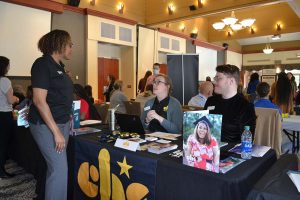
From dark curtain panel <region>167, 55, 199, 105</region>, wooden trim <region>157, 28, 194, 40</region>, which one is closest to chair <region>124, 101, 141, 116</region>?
dark curtain panel <region>167, 55, 199, 105</region>

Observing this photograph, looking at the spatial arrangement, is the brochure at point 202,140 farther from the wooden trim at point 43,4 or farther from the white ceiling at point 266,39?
the white ceiling at point 266,39

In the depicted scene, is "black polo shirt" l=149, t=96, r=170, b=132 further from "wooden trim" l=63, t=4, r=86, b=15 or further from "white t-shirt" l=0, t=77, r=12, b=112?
"wooden trim" l=63, t=4, r=86, b=15

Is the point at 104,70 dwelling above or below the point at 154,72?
above

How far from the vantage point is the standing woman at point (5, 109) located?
8.81 feet

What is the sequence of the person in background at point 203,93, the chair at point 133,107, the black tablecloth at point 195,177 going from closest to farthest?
the black tablecloth at point 195,177 → the person in background at point 203,93 → the chair at point 133,107

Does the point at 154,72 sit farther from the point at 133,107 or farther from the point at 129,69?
the point at 129,69

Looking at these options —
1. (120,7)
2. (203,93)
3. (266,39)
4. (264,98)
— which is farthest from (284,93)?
(266,39)

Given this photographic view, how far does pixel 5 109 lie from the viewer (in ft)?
8.96

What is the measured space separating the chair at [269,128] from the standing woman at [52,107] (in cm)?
205

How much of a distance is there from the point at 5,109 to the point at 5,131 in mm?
244

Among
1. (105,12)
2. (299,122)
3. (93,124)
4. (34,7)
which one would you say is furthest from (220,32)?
(93,124)

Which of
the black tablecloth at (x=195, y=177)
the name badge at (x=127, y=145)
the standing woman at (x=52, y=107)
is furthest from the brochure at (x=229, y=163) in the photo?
the standing woman at (x=52, y=107)

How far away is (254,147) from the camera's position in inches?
64.3

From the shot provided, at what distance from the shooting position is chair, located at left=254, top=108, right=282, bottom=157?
9.02 feet
